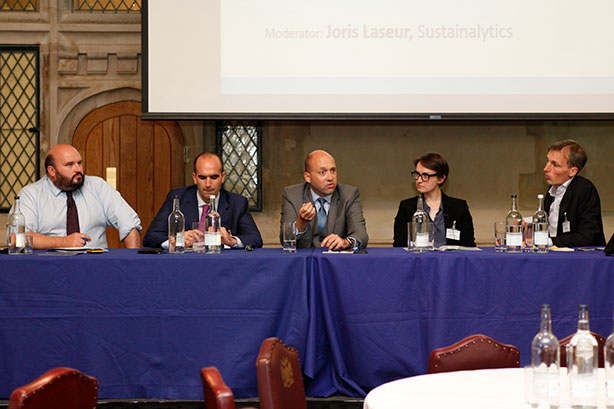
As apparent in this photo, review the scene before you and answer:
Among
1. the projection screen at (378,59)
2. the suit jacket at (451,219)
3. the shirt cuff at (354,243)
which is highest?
the projection screen at (378,59)

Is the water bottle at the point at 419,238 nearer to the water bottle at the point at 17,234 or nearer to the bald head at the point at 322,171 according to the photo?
the bald head at the point at 322,171

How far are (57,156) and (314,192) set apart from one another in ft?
5.02

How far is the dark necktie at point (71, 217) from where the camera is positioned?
4.28 meters

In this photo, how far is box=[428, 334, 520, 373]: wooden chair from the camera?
91.3 inches

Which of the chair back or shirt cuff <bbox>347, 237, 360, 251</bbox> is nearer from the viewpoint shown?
the chair back

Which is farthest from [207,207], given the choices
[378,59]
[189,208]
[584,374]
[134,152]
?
[584,374]

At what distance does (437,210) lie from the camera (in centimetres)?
443

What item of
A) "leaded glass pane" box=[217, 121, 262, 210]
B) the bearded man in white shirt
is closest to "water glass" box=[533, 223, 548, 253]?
the bearded man in white shirt

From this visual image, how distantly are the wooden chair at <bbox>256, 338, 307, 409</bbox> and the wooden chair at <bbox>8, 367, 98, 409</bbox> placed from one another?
413 millimetres

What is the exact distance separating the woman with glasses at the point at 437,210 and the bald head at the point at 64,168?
1.94m

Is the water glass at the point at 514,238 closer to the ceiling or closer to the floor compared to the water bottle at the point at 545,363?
closer to the ceiling

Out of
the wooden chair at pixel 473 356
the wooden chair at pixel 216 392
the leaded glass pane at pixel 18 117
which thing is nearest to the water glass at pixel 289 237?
the wooden chair at pixel 473 356

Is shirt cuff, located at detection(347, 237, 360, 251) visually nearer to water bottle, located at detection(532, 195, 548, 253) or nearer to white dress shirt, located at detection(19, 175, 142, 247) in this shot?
water bottle, located at detection(532, 195, 548, 253)

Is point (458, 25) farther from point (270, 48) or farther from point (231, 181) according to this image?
point (231, 181)
